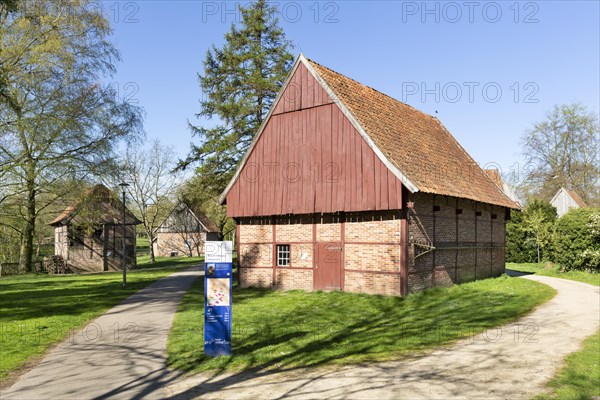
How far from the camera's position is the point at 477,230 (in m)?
22.4

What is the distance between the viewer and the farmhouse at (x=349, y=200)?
16828mm

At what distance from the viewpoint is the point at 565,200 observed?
47812 millimetres

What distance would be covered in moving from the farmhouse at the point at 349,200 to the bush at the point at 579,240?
20.3 feet

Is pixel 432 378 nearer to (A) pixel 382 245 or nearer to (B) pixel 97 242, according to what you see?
(A) pixel 382 245

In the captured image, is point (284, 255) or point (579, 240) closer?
point (284, 255)

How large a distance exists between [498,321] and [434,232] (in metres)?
5.97

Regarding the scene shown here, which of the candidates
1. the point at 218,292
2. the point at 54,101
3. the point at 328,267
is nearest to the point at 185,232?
the point at 54,101

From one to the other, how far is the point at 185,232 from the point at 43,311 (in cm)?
3991

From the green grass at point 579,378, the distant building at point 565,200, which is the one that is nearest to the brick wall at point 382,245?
the green grass at point 579,378

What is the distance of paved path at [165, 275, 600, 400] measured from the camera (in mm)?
7105

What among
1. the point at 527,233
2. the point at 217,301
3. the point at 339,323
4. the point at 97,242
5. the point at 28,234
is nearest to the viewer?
the point at 217,301

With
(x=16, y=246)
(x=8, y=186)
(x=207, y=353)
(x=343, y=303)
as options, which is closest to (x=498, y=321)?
(x=343, y=303)

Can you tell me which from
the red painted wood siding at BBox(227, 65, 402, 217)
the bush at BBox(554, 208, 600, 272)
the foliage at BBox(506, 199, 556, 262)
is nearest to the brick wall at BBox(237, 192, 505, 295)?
the red painted wood siding at BBox(227, 65, 402, 217)

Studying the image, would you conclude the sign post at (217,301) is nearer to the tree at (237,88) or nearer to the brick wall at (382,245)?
the brick wall at (382,245)
